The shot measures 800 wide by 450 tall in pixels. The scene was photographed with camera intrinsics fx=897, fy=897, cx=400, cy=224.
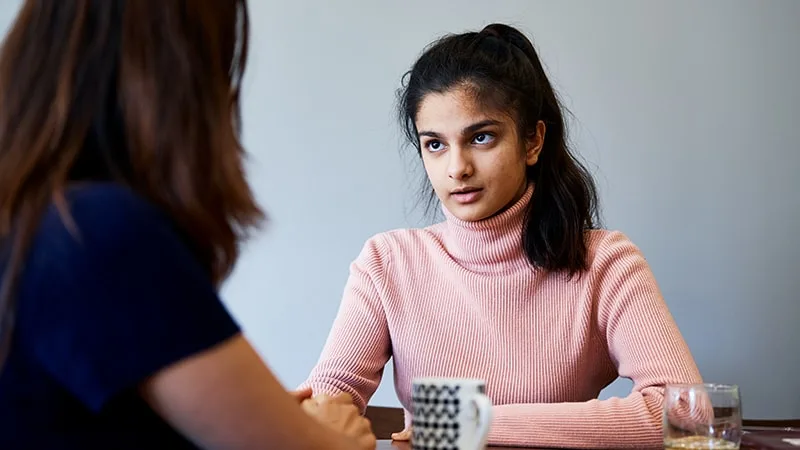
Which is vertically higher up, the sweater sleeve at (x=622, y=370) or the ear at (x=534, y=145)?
the ear at (x=534, y=145)

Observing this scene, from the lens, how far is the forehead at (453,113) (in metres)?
1.58

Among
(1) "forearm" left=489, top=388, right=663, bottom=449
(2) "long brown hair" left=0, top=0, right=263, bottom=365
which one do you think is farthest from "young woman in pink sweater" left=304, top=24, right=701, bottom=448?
(2) "long brown hair" left=0, top=0, right=263, bottom=365

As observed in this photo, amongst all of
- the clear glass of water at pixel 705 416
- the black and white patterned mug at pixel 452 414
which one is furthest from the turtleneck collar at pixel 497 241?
the black and white patterned mug at pixel 452 414

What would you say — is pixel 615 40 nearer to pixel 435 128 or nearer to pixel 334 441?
pixel 435 128

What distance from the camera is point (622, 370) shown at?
4.90 ft

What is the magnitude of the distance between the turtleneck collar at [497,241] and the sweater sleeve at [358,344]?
0.18m

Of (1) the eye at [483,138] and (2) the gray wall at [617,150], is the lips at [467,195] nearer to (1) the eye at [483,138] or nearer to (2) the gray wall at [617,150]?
(1) the eye at [483,138]

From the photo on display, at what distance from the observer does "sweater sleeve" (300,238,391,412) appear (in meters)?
1.51

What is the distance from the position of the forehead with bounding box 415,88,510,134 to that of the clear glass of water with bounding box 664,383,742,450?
2.39 feet

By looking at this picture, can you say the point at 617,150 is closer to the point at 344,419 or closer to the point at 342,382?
the point at 342,382

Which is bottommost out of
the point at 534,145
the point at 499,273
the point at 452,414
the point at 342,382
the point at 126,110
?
the point at 342,382

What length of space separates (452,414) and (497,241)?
35.5 inches

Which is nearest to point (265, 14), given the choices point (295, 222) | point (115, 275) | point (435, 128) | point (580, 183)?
point (295, 222)

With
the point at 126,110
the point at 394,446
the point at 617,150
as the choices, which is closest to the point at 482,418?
the point at 126,110
